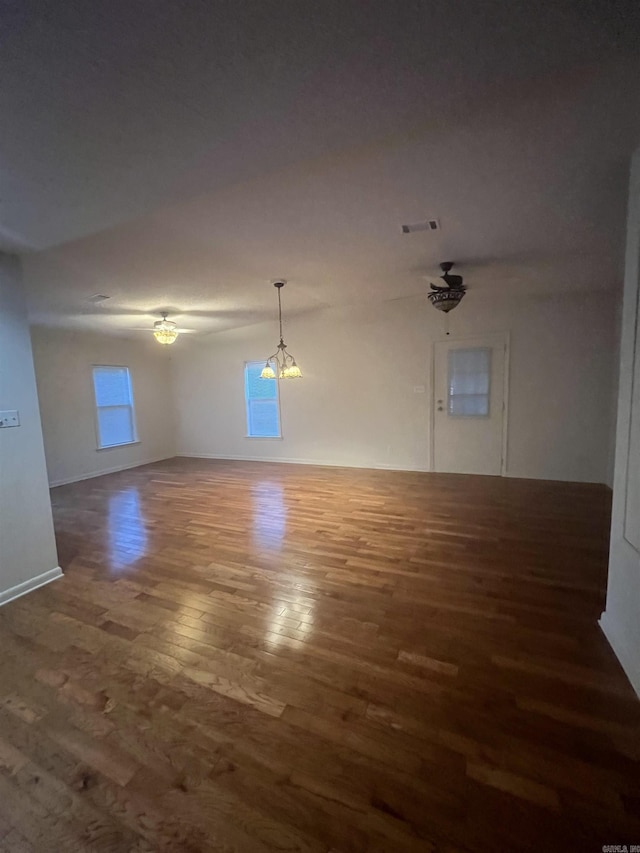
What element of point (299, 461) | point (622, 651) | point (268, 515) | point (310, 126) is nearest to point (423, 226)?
point (310, 126)

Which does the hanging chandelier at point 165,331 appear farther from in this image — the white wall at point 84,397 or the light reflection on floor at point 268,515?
the light reflection on floor at point 268,515

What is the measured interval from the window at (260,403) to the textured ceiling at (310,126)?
3637 millimetres

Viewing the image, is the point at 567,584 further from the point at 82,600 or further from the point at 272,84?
the point at 82,600

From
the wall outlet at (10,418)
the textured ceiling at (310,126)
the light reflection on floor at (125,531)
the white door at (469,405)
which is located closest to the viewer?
the textured ceiling at (310,126)

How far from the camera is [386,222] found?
2.36m

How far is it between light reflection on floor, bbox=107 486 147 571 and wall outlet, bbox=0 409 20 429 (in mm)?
1290

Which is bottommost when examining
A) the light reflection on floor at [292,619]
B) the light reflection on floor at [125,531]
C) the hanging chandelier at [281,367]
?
the light reflection on floor at [125,531]

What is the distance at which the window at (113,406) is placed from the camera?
19.8 feet

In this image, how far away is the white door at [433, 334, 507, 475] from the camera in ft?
16.0

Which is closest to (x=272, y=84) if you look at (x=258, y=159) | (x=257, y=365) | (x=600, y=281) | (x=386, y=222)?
(x=258, y=159)

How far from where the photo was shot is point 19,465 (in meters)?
2.43

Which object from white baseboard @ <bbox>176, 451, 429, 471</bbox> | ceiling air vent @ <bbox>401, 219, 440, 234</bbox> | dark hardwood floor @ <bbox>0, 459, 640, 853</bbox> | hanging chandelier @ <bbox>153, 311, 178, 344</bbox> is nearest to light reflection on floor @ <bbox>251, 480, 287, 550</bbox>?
dark hardwood floor @ <bbox>0, 459, 640, 853</bbox>

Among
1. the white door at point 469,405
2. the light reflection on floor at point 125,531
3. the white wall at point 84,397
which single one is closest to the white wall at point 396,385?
the white door at point 469,405

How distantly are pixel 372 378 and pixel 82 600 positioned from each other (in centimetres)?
452
